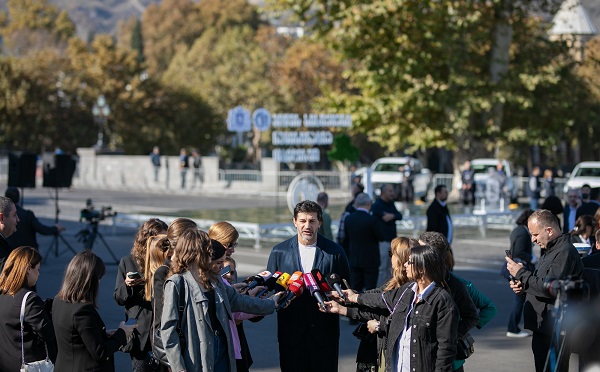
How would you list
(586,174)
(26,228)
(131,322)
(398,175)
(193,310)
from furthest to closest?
(398,175) < (586,174) < (26,228) < (131,322) < (193,310)

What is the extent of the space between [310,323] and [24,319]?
2066 millimetres

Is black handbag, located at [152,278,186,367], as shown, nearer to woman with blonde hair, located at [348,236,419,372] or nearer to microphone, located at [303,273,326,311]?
microphone, located at [303,273,326,311]

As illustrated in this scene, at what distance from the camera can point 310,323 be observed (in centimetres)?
745

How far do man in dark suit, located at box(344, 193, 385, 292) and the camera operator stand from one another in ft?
16.3

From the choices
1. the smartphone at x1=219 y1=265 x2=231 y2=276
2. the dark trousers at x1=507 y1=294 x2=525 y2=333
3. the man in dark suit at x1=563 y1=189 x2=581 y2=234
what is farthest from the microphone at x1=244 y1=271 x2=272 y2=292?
the man in dark suit at x1=563 y1=189 x2=581 y2=234

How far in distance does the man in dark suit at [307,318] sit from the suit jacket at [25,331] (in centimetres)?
172

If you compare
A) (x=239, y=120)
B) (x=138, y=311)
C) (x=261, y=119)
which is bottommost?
(x=138, y=311)

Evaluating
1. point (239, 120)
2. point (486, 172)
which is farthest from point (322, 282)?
point (486, 172)

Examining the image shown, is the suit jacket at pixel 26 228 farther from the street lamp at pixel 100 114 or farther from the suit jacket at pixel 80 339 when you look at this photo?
the street lamp at pixel 100 114

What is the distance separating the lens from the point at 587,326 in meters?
7.05

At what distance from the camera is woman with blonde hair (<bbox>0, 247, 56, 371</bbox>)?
6562 mm

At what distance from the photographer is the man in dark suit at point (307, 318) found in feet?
24.4

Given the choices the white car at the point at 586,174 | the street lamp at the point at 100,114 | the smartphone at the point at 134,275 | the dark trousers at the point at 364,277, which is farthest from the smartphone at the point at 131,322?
the street lamp at the point at 100,114

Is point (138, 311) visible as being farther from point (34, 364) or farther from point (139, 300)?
point (34, 364)
